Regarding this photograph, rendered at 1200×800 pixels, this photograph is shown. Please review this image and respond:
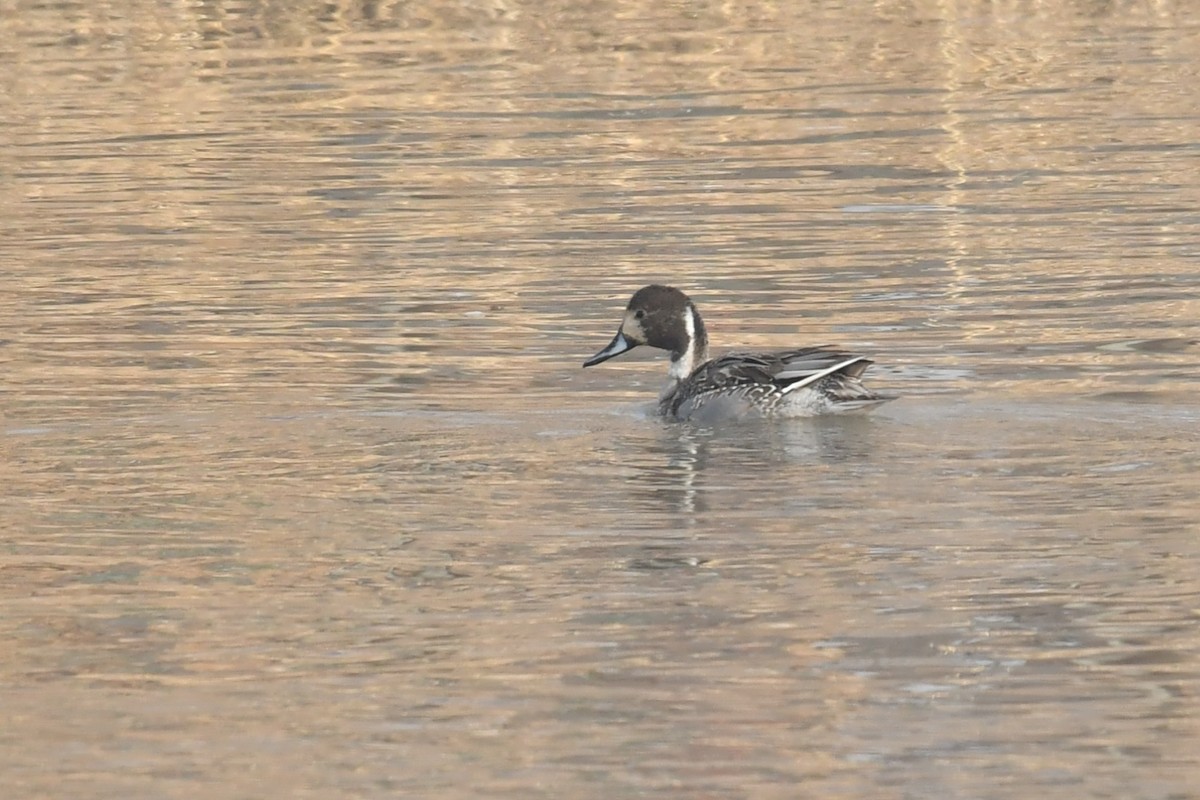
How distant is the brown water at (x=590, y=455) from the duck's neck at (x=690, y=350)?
0.79 ft

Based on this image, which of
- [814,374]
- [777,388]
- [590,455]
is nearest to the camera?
[590,455]

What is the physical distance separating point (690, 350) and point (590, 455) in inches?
83.2

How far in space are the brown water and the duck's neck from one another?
0.79ft

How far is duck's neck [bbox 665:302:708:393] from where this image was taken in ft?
40.7

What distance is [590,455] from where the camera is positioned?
10.4m

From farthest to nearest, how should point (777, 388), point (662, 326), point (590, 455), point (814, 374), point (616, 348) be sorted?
point (662, 326)
point (616, 348)
point (777, 388)
point (814, 374)
point (590, 455)

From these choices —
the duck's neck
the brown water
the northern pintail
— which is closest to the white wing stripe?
the northern pintail

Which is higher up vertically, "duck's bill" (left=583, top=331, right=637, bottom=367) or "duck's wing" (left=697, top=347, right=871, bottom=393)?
"duck's wing" (left=697, top=347, right=871, bottom=393)

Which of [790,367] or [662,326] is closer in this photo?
[790,367]

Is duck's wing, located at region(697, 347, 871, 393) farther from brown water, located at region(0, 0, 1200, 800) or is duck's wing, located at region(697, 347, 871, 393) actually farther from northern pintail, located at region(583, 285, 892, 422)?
brown water, located at region(0, 0, 1200, 800)

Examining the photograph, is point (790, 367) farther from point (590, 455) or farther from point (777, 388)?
point (590, 455)

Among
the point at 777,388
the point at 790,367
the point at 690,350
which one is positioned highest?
the point at 790,367

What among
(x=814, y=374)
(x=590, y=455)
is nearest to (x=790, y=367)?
(x=814, y=374)

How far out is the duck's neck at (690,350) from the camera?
12391 mm
